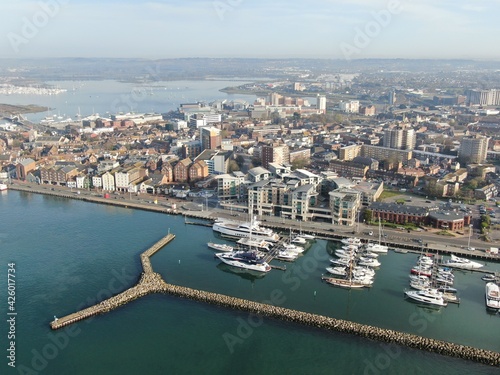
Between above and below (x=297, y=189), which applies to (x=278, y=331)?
below

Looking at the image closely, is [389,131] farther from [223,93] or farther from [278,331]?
[223,93]

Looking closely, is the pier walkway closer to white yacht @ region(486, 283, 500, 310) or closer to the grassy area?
white yacht @ region(486, 283, 500, 310)

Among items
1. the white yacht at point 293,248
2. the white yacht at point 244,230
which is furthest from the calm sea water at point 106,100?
the white yacht at point 293,248

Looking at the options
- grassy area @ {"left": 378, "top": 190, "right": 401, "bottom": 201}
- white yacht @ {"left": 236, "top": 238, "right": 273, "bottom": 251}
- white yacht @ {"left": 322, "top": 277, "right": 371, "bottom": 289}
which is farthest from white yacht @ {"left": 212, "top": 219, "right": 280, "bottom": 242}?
grassy area @ {"left": 378, "top": 190, "right": 401, "bottom": 201}

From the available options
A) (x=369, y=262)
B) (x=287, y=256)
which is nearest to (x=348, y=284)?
(x=369, y=262)

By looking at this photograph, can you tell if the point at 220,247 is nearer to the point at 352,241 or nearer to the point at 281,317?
the point at 352,241

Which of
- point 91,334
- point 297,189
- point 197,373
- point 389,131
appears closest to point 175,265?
point 91,334
